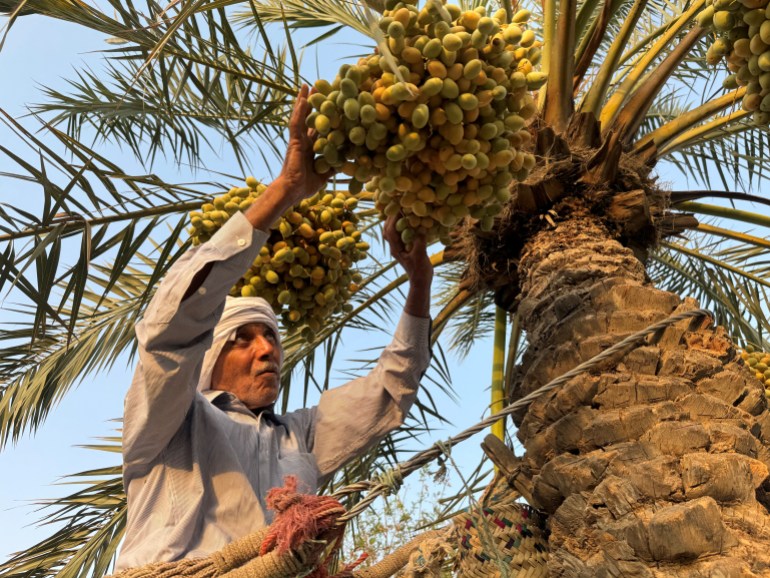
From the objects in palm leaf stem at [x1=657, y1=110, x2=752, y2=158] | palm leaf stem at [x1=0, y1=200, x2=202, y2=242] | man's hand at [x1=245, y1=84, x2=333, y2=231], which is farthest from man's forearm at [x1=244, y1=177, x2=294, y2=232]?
palm leaf stem at [x1=657, y1=110, x2=752, y2=158]

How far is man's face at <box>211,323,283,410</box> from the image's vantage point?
9.82 feet

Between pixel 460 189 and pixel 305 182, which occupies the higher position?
pixel 305 182

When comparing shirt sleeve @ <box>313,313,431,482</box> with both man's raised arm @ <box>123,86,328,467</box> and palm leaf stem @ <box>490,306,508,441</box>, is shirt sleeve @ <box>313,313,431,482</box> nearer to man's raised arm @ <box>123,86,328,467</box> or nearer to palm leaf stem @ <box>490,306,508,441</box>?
man's raised arm @ <box>123,86,328,467</box>

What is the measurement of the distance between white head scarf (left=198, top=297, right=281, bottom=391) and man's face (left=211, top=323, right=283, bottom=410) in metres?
0.02

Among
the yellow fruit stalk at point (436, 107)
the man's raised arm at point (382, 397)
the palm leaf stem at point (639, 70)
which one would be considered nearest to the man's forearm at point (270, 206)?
the yellow fruit stalk at point (436, 107)

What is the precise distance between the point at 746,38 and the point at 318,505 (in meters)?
1.53

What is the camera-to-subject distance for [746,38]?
2.24 metres

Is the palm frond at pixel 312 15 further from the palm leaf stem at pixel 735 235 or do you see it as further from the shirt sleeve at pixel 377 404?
the palm leaf stem at pixel 735 235

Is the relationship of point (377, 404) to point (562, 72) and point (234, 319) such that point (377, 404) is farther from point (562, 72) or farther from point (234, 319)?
point (562, 72)

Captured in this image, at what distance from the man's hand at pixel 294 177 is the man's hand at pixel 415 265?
336mm

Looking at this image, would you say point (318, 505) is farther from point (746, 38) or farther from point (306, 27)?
point (306, 27)

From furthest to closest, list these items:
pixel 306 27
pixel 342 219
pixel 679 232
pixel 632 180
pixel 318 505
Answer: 1. pixel 306 27
2. pixel 679 232
3. pixel 632 180
4. pixel 342 219
5. pixel 318 505

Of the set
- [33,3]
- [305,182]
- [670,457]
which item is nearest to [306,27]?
[33,3]

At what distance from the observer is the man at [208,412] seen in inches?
93.1
